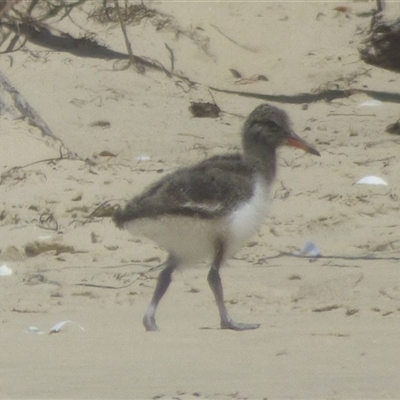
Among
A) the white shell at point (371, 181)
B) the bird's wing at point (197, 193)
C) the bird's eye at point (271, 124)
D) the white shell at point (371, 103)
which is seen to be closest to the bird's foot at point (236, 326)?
the bird's wing at point (197, 193)

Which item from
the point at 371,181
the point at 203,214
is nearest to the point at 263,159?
the point at 203,214

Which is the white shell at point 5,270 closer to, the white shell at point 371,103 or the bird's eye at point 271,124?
the bird's eye at point 271,124

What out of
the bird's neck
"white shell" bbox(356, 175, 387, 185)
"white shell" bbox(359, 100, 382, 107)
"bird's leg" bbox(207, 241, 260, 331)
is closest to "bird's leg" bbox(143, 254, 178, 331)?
"bird's leg" bbox(207, 241, 260, 331)

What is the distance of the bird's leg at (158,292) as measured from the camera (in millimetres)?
7223

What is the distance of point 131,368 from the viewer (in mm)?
6098

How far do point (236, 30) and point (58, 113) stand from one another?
3830 millimetres

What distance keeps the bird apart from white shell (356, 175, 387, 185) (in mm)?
3353

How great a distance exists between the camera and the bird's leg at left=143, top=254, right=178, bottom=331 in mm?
7223

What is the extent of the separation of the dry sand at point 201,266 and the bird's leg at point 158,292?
141 mm

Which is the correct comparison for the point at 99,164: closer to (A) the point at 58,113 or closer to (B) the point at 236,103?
(A) the point at 58,113

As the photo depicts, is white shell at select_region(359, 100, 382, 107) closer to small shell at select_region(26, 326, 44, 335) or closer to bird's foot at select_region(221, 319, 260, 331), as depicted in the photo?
bird's foot at select_region(221, 319, 260, 331)

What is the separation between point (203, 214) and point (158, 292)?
581 millimetres

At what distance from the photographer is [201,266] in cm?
891

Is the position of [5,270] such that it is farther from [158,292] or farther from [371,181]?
[371,181]
